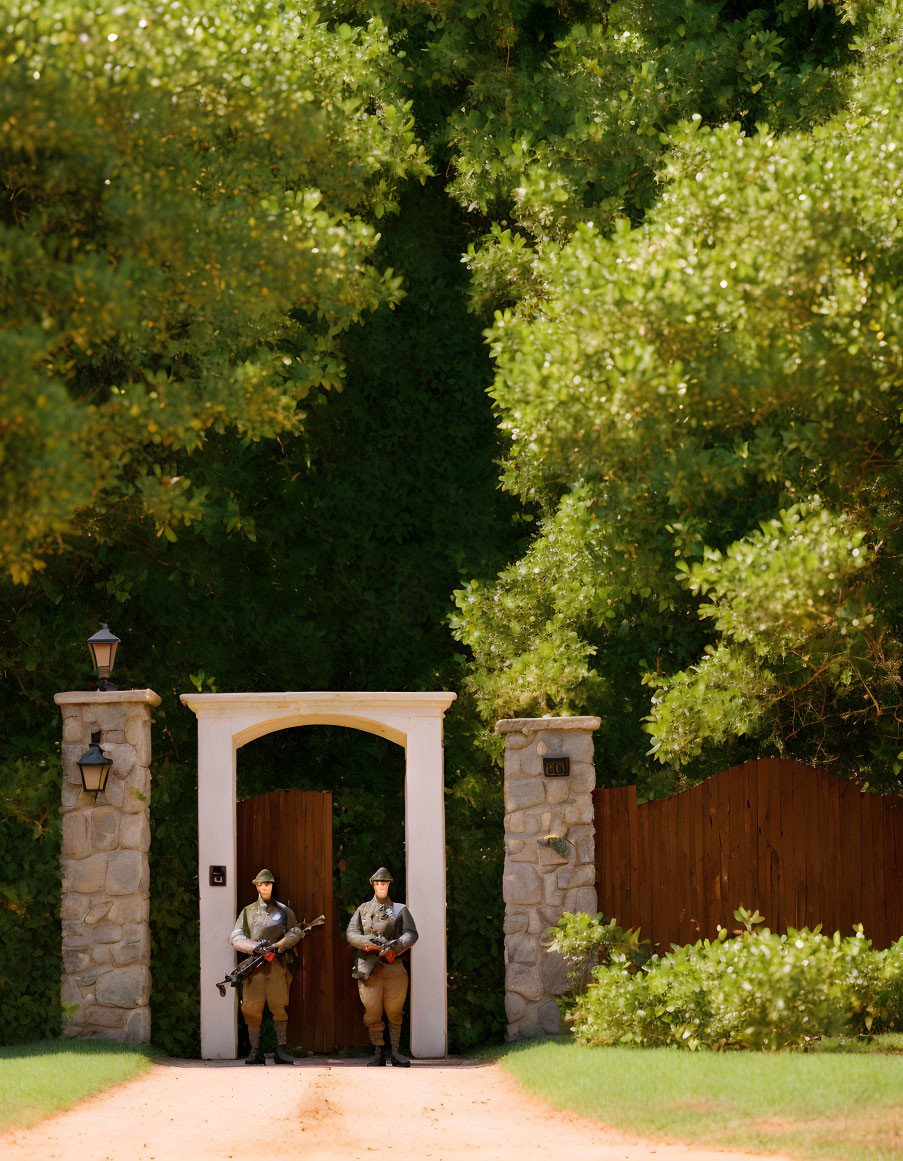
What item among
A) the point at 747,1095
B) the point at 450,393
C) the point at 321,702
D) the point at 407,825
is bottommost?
the point at 747,1095

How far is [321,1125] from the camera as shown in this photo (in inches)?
284

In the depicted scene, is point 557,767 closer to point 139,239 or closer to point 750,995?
point 750,995

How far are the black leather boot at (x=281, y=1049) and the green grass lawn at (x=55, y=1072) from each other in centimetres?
99

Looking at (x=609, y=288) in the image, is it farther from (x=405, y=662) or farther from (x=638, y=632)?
(x=405, y=662)

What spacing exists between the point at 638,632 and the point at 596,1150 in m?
6.35

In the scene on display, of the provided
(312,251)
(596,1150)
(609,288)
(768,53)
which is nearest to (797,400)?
(609,288)

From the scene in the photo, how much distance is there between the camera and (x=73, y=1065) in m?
8.65

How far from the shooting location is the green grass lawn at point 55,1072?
7488 mm

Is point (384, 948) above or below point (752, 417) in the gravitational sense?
below

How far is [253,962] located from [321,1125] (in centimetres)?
279

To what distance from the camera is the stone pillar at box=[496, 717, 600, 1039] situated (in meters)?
9.86

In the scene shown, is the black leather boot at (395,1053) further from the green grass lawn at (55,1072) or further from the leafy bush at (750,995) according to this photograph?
the green grass lawn at (55,1072)

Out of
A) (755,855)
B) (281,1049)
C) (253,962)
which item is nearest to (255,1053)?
(281,1049)

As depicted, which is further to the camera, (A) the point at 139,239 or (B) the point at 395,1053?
(B) the point at 395,1053
